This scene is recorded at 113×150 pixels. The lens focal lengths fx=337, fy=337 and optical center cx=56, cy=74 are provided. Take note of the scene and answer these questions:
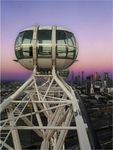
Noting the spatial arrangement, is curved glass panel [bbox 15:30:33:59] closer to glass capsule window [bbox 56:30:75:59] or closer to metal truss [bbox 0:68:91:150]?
metal truss [bbox 0:68:91:150]

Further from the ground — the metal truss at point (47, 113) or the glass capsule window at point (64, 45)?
the glass capsule window at point (64, 45)

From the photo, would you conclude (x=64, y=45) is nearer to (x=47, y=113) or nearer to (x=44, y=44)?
(x=44, y=44)

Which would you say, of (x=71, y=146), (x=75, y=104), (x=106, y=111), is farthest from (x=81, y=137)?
(x=106, y=111)

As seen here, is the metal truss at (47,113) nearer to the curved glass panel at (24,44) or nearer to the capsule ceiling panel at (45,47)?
the capsule ceiling panel at (45,47)

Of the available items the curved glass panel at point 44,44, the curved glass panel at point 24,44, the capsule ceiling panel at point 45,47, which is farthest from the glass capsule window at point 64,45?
the curved glass panel at point 24,44

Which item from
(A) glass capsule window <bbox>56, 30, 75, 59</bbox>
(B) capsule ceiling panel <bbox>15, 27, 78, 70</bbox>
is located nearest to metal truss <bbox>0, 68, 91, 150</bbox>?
(B) capsule ceiling panel <bbox>15, 27, 78, 70</bbox>

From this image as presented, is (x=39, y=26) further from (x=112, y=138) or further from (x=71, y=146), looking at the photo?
(x=112, y=138)
